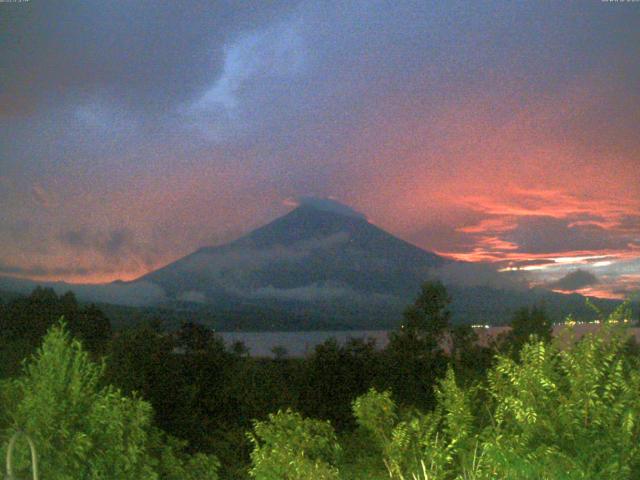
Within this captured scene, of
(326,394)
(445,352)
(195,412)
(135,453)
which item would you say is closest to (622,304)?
(135,453)

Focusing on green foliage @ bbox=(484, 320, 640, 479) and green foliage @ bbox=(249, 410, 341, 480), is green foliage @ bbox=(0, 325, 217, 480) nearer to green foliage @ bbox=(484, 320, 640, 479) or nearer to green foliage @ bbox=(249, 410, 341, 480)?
green foliage @ bbox=(249, 410, 341, 480)

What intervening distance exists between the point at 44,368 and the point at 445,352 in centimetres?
1315

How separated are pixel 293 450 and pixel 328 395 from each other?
7.76m

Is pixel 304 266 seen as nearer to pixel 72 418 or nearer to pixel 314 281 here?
pixel 314 281

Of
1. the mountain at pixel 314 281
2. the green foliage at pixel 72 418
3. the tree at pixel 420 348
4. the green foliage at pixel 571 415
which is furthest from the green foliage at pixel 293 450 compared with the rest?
the mountain at pixel 314 281

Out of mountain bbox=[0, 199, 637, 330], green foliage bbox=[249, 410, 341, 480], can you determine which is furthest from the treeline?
mountain bbox=[0, 199, 637, 330]

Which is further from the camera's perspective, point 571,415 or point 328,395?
point 328,395

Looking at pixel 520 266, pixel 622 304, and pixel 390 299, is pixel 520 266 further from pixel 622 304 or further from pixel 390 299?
pixel 390 299

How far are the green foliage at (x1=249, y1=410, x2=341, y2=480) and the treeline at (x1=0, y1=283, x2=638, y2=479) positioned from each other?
0.04ft

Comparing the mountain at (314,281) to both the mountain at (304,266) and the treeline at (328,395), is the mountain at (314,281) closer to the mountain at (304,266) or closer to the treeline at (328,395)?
the mountain at (304,266)

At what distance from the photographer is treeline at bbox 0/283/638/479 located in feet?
15.6

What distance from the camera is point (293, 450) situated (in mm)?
5832

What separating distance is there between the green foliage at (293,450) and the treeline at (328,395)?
0.01m

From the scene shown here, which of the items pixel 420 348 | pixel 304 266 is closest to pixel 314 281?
pixel 304 266
